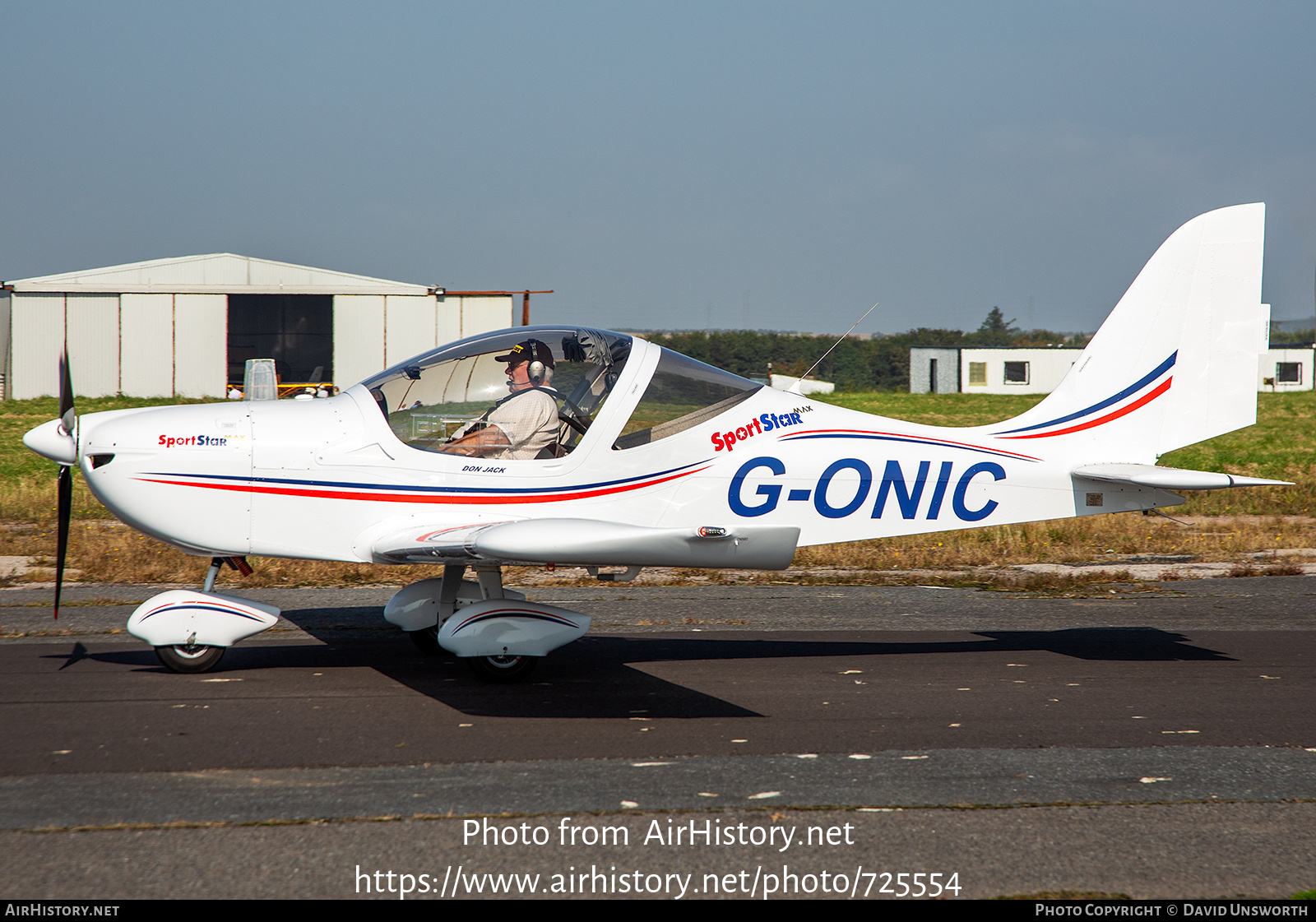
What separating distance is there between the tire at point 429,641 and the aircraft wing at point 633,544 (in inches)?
71.1

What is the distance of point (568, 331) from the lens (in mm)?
6734

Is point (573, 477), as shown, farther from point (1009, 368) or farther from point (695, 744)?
point (1009, 368)

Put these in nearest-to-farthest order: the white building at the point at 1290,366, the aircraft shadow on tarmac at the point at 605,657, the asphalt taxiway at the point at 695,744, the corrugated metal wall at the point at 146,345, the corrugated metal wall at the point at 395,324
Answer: the asphalt taxiway at the point at 695,744
the aircraft shadow on tarmac at the point at 605,657
the corrugated metal wall at the point at 146,345
the corrugated metal wall at the point at 395,324
the white building at the point at 1290,366

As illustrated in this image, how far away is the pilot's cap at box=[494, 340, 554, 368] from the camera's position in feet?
21.4

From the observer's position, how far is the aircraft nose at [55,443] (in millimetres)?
6098

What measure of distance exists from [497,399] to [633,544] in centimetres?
178

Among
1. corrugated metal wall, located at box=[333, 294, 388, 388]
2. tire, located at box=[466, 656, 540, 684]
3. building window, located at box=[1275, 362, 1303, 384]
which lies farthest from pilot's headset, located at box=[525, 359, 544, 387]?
building window, located at box=[1275, 362, 1303, 384]

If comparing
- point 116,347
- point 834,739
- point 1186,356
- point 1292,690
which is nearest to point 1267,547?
point 1186,356

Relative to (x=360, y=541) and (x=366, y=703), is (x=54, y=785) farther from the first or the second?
(x=360, y=541)

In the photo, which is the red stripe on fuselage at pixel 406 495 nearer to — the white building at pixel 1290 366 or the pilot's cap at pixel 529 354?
the pilot's cap at pixel 529 354

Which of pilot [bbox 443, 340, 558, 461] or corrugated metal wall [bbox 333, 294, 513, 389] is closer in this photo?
pilot [bbox 443, 340, 558, 461]

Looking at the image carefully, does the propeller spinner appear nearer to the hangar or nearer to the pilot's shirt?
the pilot's shirt

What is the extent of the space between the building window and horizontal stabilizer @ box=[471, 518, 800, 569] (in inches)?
3528

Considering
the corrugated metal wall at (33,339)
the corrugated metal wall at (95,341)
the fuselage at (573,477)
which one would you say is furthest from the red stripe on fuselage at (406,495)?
the corrugated metal wall at (33,339)
